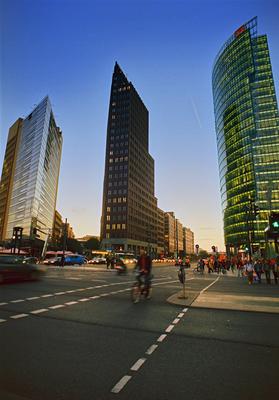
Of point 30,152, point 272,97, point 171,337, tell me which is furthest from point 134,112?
point 171,337

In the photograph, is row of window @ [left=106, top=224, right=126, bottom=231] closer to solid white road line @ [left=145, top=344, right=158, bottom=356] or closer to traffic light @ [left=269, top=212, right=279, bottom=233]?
traffic light @ [left=269, top=212, right=279, bottom=233]

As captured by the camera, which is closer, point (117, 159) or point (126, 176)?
point (126, 176)

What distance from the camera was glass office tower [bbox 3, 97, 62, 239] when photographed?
114m

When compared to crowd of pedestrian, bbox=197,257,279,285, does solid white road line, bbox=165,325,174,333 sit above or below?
below

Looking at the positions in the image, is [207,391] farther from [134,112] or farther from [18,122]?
[18,122]

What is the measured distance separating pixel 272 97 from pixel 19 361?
11924cm

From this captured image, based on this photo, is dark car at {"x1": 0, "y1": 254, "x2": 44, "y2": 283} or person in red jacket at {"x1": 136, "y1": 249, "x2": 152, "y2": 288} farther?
dark car at {"x1": 0, "y1": 254, "x2": 44, "y2": 283}

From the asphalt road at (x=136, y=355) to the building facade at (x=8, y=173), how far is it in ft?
468

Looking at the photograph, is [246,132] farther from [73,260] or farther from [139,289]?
[139,289]

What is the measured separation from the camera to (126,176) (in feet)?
398

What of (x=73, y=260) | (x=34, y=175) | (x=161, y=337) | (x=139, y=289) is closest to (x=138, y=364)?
(x=161, y=337)

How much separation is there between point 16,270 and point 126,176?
347 feet

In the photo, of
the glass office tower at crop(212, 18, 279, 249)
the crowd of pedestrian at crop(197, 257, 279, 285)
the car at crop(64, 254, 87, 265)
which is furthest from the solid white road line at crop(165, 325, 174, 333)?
the glass office tower at crop(212, 18, 279, 249)

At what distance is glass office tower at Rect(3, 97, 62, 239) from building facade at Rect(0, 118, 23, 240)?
272 centimetres
